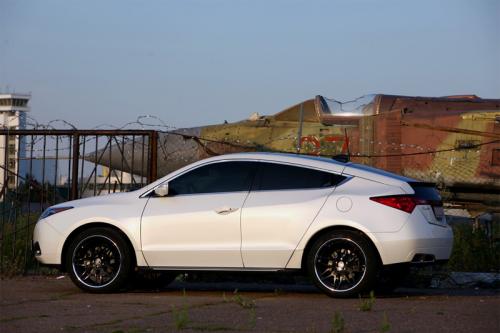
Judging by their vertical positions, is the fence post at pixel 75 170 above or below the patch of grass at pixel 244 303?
above

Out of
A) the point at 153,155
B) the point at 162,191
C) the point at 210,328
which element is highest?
the point at 153,155

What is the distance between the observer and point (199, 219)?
951 cm

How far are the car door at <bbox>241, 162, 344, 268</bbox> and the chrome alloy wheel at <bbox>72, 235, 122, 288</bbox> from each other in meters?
1.47

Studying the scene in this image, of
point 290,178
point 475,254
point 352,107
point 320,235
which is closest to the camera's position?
point 320,235

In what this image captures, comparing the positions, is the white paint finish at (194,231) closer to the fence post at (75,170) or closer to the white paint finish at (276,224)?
the white paint finish at (276,224)

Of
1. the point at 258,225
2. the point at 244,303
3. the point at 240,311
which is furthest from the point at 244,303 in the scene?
the point at 258,225

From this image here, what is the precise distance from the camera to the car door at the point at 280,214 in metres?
9.20

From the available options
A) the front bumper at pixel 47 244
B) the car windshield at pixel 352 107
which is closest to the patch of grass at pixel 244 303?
the front bumper at pixel 47 244

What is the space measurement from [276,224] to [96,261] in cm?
204

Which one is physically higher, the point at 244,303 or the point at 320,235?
the point at 320,235

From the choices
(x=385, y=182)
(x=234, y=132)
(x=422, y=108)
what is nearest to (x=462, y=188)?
(x=422, y=108)

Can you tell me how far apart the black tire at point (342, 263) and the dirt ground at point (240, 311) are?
0.17m

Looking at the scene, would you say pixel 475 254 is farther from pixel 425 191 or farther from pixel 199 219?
pixel 199 219

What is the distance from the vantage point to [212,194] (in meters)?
9.68
